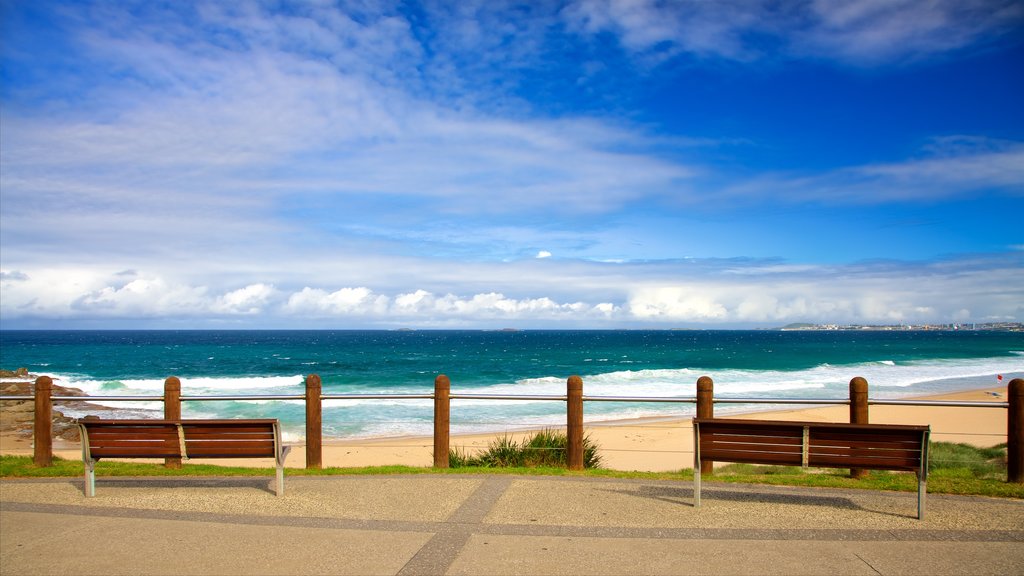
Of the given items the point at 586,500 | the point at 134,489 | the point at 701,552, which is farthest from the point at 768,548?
the point at 134,489

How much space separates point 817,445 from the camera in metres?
6.59

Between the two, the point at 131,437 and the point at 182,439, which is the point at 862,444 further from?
the point at 131,437

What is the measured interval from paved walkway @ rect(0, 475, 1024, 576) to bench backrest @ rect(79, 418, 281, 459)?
498mm

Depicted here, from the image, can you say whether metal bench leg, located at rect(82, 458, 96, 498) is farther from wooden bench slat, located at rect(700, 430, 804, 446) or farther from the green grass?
wooden bench slat, located at rect(700, 430, 804, 446)

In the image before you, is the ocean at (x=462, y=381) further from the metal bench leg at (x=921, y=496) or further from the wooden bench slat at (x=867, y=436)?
the metal bench leg at (x=921, y=496)

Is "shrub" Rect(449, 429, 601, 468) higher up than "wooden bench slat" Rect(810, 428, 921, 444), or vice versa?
"wooden bench slat" Rect(810, 428, 921, 444)

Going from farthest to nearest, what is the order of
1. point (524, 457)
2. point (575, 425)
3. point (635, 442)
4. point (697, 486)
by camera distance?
1. point (635, 442)
2. point (524, 457)
3. point (575, 425)
4. point (697, 486)

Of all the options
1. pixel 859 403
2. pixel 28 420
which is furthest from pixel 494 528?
pixel 28 420

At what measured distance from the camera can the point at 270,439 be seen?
7.19 meters

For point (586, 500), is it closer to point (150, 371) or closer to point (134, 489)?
point (134, 489)

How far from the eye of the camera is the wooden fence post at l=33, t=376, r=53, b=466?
9.13 meters

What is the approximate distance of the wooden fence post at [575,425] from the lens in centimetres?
885

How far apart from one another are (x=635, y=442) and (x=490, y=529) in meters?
12.9

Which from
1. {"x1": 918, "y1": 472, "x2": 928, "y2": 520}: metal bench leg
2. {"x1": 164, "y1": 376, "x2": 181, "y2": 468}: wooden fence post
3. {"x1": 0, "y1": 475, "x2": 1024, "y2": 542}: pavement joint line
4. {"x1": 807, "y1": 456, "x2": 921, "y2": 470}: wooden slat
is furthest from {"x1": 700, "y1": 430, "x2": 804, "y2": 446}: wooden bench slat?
{"x1": 164, "y1": 376, "x2": 181, "y2": 468}: wooden fence post
